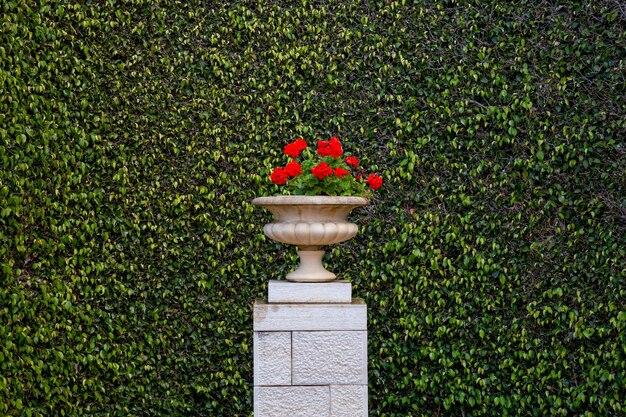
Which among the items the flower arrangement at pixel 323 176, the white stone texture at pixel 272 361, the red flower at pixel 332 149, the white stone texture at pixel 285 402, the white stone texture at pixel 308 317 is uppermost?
the red flower at pixel 332 149

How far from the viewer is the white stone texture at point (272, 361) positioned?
3.20 m

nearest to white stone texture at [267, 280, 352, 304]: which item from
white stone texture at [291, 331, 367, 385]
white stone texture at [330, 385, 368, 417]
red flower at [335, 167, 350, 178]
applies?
white stone texture at [291, 331, 367, 385]

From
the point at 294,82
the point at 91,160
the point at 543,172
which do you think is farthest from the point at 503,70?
the point at 91,160

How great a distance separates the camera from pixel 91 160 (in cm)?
444

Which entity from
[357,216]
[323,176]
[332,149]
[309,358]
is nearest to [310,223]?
[323,176]

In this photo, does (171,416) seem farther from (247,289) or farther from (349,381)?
(349,381)

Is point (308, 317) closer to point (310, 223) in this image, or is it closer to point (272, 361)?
point (272, 361)

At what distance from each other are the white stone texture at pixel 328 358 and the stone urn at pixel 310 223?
0.26 metres

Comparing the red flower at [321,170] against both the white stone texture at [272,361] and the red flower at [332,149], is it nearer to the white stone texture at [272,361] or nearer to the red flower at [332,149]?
the red flower at [332,149]

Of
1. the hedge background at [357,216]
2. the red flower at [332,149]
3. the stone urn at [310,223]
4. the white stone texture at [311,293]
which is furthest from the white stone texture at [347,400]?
the hedge background at [357,216]

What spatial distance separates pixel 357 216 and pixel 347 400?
146cm

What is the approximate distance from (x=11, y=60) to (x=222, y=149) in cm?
128

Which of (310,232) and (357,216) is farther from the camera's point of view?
(357,216)

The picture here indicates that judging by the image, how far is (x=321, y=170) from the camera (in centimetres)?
327
